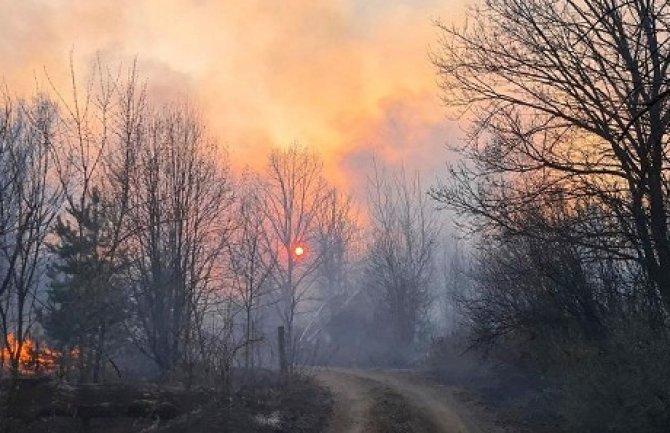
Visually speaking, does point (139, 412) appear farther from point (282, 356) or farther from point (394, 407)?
point (282, 356)

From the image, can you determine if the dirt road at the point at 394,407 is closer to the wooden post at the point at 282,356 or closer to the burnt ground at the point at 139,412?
the burnt ground at the point at 139,412

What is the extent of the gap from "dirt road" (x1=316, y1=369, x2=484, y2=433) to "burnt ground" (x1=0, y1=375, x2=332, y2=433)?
4.23 feet

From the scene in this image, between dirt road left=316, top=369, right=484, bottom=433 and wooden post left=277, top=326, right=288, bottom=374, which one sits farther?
wooden post left=277, top=326, right=288, bottom=374

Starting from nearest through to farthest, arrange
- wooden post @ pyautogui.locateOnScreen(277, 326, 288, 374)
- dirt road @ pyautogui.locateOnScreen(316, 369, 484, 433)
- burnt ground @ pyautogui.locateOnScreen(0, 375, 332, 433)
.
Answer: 1. burnt ground @ pyautogui.locateOnScreen(0, 375, 332, 433)
2. dirt road @ pyautogui.locateOnScreen(316, 369, 484, 433)
3. wooden post @ pyautogui.locateOnScreen(277, 326, 288, 374)

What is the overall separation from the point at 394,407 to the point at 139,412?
7905mm

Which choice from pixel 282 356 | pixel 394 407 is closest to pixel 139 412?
pixel 394 407

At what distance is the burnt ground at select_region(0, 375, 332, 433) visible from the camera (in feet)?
37.4

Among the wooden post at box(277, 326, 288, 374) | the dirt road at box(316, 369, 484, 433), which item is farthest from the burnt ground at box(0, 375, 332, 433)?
the wooden post at box(277, 326, 288, 374)

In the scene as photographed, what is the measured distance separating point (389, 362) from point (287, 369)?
15.5 m

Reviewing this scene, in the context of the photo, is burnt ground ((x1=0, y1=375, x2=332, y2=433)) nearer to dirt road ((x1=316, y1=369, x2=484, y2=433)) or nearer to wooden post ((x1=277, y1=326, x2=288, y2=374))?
dirt road ((x1=316, y1=369, x2=484, y2=433))

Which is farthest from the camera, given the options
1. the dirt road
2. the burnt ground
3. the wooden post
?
the wooden post

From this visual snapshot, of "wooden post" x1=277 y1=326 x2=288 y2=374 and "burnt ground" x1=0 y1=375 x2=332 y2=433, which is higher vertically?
"wooden post" x1=277 y1=326 x2=288 y2=374

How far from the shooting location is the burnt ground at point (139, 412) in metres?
11.4

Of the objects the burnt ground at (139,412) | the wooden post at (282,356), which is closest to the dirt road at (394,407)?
the burnt ground at (139,412)
